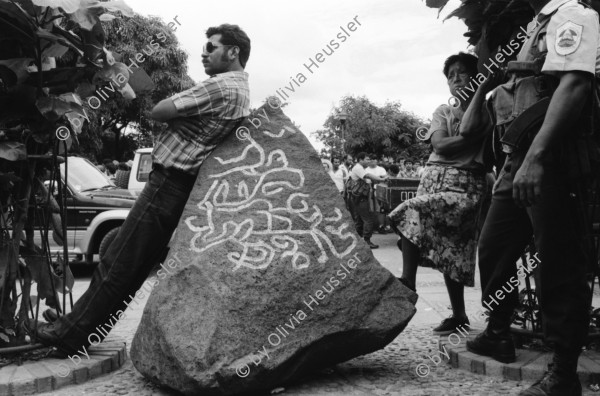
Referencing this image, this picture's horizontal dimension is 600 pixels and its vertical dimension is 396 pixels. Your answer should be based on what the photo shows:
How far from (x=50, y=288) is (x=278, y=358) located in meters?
1.67

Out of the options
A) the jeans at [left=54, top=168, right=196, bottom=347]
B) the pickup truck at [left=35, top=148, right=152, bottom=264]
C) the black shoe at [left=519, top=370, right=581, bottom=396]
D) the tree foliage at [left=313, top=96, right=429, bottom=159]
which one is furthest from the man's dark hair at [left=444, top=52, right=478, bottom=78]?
the tree foliage at [left=313, top=96, right=429, bottom=159]

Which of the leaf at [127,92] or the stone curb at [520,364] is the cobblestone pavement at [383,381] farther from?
the leaf at [127,92]

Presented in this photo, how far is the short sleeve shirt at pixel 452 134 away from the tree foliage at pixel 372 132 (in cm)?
5259

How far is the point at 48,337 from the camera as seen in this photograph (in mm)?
4113

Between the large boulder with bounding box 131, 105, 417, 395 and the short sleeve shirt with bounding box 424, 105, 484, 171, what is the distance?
1221 millimetres

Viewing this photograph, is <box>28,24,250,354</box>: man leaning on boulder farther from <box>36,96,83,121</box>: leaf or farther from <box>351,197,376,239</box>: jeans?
<box>351,197,376,239</box>: jeans

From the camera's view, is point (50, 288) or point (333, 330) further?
point (50, 288)

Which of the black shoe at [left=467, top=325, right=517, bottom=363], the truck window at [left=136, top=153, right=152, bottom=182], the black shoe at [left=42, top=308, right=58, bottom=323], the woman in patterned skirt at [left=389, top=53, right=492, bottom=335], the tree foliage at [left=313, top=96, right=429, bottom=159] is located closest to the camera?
the black shoe at [left=467, top=325, right=517, bottom=363]

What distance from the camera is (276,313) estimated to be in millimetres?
3559

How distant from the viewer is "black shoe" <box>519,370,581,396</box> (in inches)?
129

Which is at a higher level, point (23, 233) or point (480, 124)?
point (480, 124)

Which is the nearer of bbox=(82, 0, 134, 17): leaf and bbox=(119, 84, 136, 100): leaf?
bbox=(82, 0, 134, 17): leaf

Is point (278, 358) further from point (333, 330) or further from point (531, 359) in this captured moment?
point (531, 359)

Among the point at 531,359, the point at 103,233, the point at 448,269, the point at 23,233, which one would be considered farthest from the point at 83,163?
the point at 531,359
